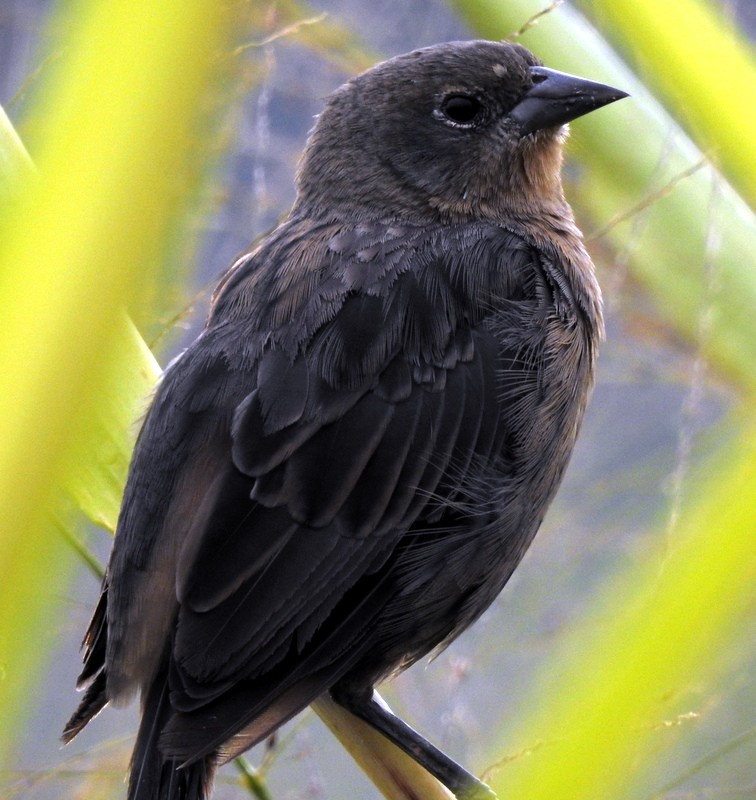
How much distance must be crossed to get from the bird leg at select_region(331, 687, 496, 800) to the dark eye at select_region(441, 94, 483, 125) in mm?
1369

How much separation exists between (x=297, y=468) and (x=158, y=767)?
0.62m

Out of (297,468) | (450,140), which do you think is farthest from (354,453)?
(450,140)

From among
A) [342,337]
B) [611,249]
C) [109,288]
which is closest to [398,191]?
[342,337]

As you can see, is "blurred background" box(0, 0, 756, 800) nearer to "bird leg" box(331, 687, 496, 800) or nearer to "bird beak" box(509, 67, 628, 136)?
"bird beak" box(509, 67, 628, 136)

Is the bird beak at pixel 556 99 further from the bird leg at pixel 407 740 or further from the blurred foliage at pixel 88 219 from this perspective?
the blurred foliage at pixel 88 219

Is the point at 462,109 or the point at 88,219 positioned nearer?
the point at 88,219

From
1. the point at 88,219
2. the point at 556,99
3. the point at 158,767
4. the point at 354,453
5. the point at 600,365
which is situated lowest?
the point at 600,365

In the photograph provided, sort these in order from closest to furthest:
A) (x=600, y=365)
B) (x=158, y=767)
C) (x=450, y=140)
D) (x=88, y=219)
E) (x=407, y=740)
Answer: (x=88, y=219) < (x=158, y=767) < (x=407, y=740) < (x=450, y=140) < (x=600, y=365)

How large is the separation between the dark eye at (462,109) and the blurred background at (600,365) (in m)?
0.15

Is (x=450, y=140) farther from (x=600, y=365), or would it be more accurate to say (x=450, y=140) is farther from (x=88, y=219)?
(x=88, y=219)

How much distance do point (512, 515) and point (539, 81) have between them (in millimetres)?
1050

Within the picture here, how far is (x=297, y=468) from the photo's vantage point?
6.91 ft

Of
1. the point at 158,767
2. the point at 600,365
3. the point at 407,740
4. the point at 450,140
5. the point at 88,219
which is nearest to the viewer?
the point at 88,219

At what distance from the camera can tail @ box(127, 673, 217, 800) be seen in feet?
6.77
